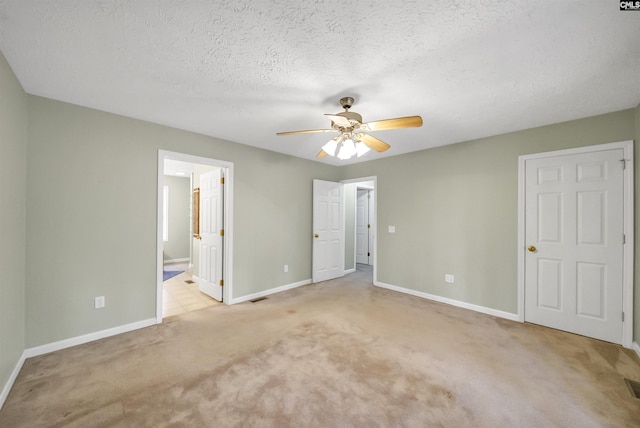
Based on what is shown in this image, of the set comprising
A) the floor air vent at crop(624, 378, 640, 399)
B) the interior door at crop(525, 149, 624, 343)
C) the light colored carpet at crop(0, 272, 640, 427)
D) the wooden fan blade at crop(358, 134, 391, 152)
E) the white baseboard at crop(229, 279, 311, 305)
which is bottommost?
the light colored carpet at crop(0, 272, 640, 427)

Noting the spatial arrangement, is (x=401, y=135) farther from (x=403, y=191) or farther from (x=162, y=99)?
(x=162, y=99)

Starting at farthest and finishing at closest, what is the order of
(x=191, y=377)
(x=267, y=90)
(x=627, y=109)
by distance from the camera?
(x=627, y=109)
(x=267, y=90)
(x=191, y=377)

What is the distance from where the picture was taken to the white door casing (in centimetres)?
690

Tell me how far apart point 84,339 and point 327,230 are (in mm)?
3690

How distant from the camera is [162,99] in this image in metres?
2.40

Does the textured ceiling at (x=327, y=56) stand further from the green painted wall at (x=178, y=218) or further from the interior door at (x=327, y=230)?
the green painted wall at (x=178, y=218)

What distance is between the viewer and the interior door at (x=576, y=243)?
103 inches

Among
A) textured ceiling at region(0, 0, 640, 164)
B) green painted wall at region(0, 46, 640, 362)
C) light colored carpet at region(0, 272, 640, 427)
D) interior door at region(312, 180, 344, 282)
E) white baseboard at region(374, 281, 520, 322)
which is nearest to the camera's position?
textured ceiling at region(0, 0, 640, 164)

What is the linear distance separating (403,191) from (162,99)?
Result: 142 inches

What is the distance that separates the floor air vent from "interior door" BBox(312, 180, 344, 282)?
381 centimetres

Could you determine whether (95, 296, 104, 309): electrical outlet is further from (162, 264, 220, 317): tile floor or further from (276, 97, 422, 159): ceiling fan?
(276, 97, 422, 159): ceiling fan

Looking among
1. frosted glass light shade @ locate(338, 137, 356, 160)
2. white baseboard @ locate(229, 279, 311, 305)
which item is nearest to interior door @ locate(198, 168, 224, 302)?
white baseboard @ locate(229, 279, 311, 305)

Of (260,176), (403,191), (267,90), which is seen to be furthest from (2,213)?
(403,191)

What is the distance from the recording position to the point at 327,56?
174cm
